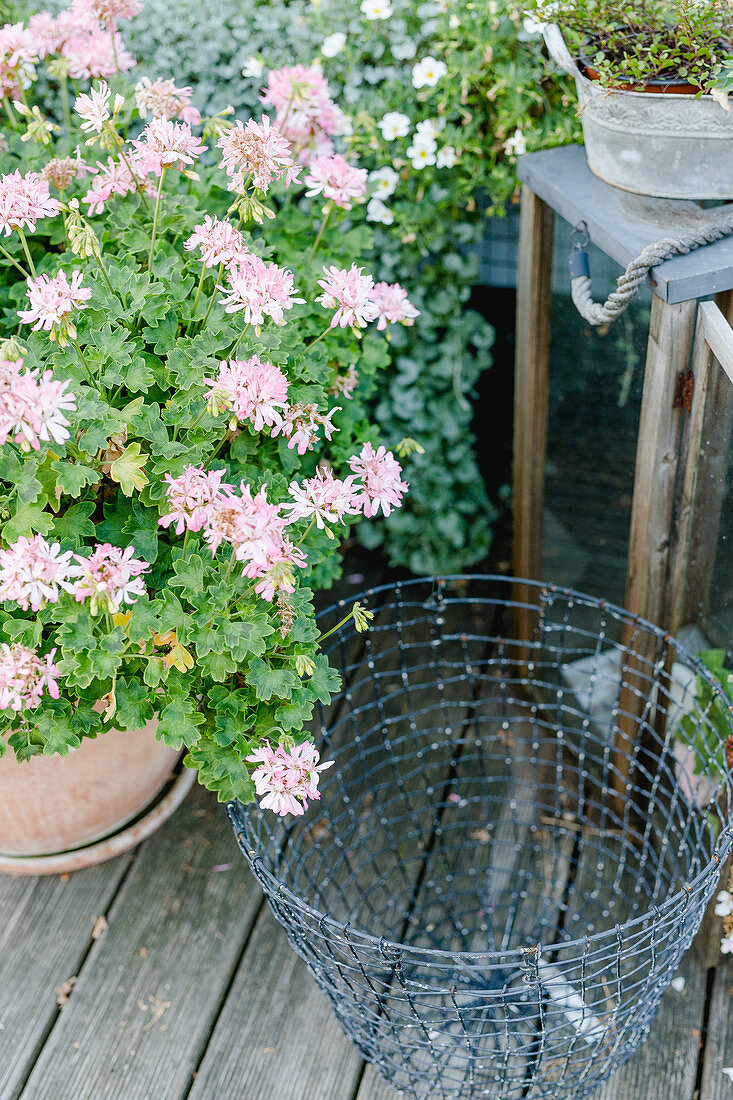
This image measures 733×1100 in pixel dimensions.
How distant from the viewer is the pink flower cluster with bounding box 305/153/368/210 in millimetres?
1308

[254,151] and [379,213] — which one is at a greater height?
[254,151]

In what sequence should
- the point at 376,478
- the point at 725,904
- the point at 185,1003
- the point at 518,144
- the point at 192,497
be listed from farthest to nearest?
1. the point at 518,144
2. the point at 185,1003
3. the point at 725,904
4. the point at 376,478
5. the point at 192,497

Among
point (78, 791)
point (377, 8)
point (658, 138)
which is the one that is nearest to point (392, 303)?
point (658, 138)

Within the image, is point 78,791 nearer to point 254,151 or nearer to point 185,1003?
point 185,1003

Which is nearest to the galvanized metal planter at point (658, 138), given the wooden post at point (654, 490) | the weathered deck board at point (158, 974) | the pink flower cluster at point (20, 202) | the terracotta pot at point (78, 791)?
the wooden post at point (654, 490)

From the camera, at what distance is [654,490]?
1.42 m

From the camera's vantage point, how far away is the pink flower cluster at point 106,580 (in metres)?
0.99

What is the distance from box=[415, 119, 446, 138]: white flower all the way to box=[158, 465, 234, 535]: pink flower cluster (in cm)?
94

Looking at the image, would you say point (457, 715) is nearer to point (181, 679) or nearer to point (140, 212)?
point (181, 679)

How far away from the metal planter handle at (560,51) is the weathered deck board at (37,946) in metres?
1.42

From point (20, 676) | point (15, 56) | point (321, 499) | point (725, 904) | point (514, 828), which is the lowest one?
point (514, 828)

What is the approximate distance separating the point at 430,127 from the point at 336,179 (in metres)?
0.47

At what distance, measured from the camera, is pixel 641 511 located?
146 cm

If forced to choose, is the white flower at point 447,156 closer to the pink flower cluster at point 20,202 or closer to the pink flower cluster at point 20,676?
the pink flower cluster at point 20,202
